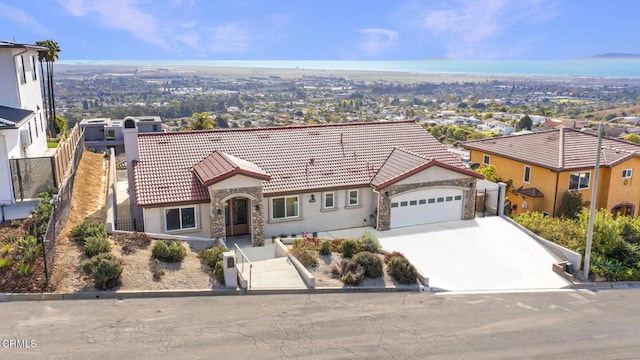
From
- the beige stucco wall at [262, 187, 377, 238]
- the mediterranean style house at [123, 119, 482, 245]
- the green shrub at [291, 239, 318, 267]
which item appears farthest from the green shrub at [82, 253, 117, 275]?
the beige stucco wall at [262, 187, 377, 238]

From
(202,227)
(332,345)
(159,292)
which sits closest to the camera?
(332,345)

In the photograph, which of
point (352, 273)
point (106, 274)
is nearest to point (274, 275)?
point (352, 273)

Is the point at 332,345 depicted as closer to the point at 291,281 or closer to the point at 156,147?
the point at 291,281

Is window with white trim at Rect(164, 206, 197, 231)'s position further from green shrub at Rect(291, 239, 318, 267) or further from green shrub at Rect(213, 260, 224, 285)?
green shrub at Rect(213, 260, 224, 285)

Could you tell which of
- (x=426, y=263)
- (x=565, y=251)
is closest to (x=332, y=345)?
(x=426, y=263)

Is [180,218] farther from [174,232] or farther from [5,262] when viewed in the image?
[5,262]

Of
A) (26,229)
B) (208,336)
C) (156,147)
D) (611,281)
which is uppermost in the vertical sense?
(156,147)

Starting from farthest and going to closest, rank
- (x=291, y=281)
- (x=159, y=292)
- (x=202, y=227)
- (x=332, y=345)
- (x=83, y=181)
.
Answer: (x=83, y=181)
(x=202, y=227)
(x=291, y=281)
(x=159, y=292)
(x=332, y=345)

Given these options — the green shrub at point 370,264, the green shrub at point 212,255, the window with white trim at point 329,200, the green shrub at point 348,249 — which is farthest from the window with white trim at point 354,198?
the green shrub at point 212,255
